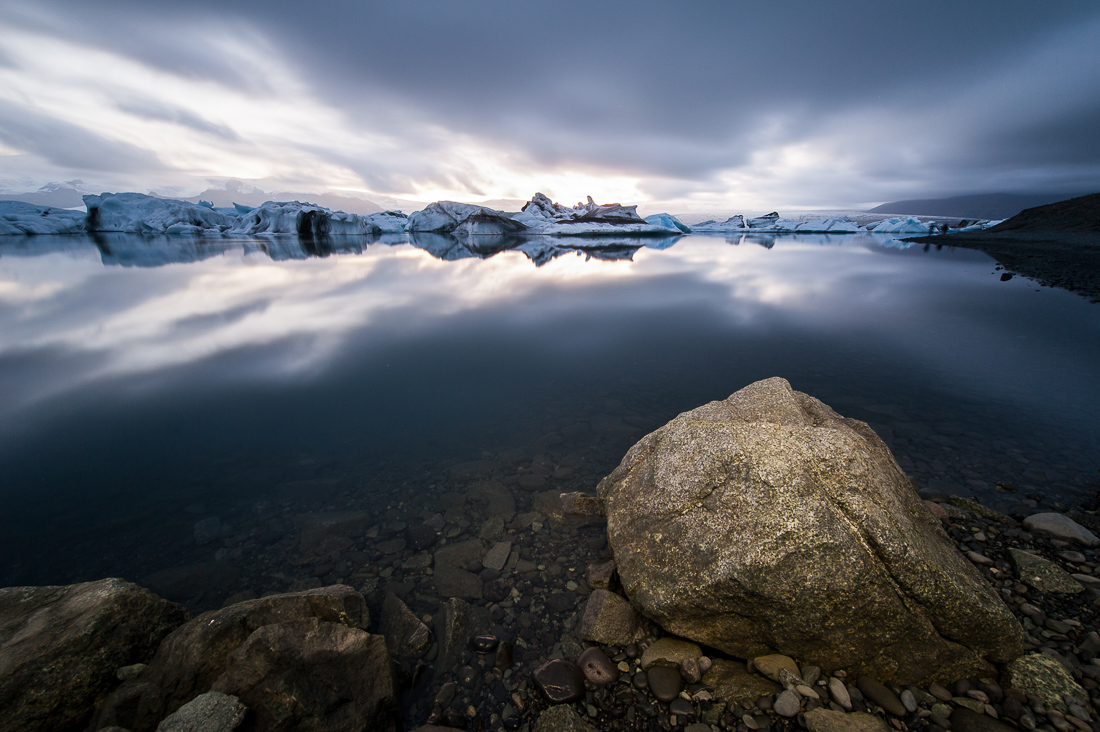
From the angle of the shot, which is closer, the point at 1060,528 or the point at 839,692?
the point at 839,692

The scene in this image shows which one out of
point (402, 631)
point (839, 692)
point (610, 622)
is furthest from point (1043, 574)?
point (402, 631)

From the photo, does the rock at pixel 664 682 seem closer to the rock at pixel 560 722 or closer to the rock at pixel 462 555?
the rock at pixel 560 722

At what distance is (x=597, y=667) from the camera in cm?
283

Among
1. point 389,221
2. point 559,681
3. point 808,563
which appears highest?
point 389,221

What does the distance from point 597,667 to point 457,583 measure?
1521mm

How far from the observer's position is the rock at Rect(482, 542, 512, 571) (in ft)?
13.1

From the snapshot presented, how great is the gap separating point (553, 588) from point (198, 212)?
75.5 meters

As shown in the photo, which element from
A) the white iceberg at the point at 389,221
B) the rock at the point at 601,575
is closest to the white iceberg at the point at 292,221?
the white iceberg at the point at 389,221

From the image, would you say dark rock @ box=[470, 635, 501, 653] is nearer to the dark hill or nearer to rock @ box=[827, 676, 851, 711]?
rock @ box=[827, 676, 851, 711]

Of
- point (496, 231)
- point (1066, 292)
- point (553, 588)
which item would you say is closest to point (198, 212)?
point (496, 231)

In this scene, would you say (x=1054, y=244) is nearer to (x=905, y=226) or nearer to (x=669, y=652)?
(x=905, y=226)

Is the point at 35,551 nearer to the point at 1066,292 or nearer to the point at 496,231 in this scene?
the point at 1066,292

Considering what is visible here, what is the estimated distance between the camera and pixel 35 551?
409 cm

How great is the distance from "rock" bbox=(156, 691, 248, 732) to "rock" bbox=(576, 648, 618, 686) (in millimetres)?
1961
